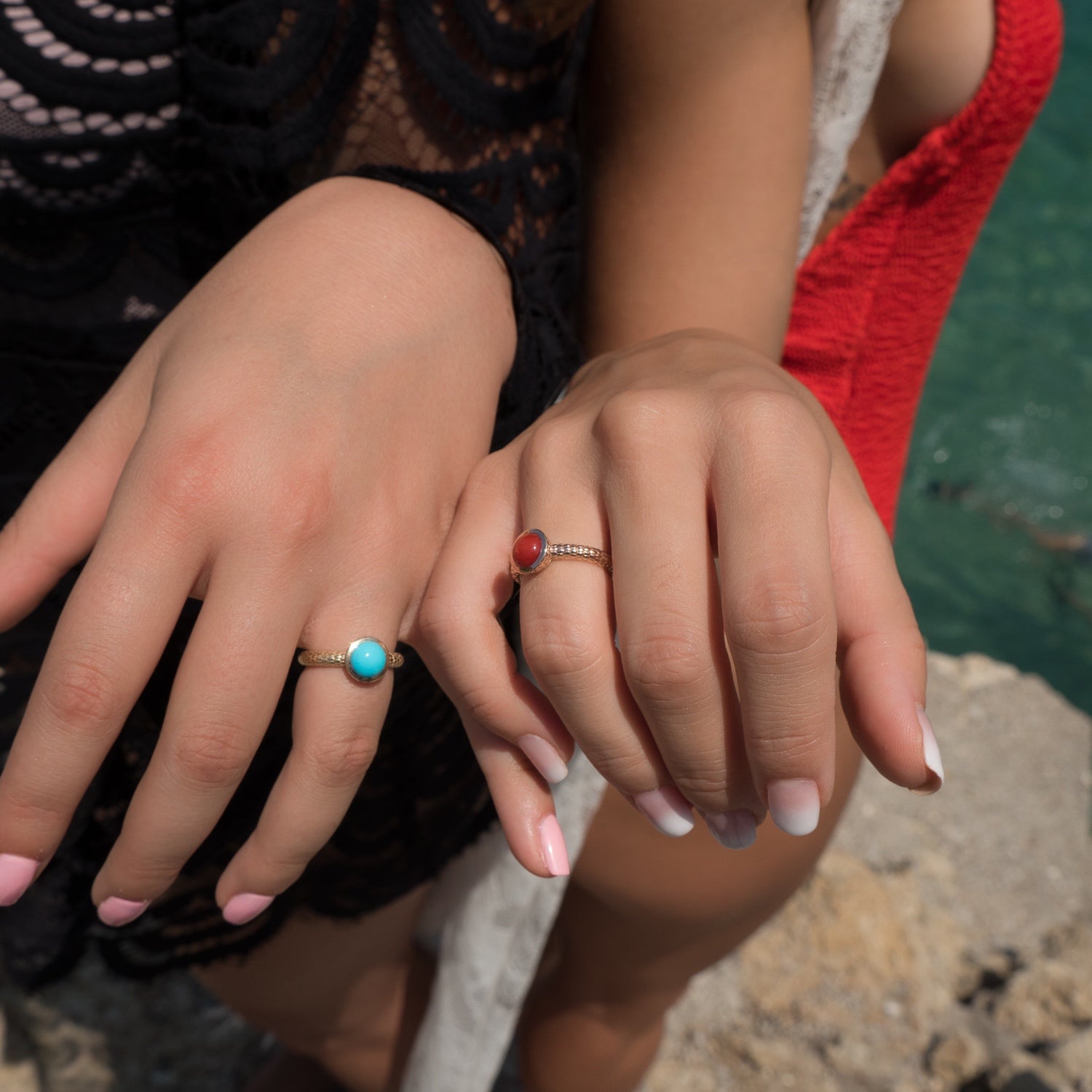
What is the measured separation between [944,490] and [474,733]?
4.11 meters

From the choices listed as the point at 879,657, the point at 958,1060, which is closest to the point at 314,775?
the point at 879,657

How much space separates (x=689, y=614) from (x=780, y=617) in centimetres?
6

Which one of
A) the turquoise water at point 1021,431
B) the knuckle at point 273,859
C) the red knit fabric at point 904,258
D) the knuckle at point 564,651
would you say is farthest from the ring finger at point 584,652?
the turquoise water at point 1021,431

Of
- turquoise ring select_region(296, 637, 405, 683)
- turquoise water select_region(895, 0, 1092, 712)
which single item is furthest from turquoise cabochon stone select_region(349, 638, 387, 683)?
turquoise water select_region(895, 0, 1092, 712)

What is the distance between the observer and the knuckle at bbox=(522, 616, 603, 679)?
589 mm

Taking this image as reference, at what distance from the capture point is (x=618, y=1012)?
1312 mm

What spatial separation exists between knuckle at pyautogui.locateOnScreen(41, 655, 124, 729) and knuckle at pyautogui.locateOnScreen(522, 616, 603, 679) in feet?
0.86

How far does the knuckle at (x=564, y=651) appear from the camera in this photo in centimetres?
59

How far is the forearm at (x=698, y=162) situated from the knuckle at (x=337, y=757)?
1.52ft

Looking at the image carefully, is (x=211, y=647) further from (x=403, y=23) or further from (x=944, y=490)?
(x=944, y=490)

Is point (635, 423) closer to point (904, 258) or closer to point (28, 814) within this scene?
point (28, 814)

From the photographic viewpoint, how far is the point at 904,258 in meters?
1.06

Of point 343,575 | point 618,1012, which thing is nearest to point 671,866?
point 618,1012

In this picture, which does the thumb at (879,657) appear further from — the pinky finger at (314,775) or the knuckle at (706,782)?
the pinky finger at (314,775)
